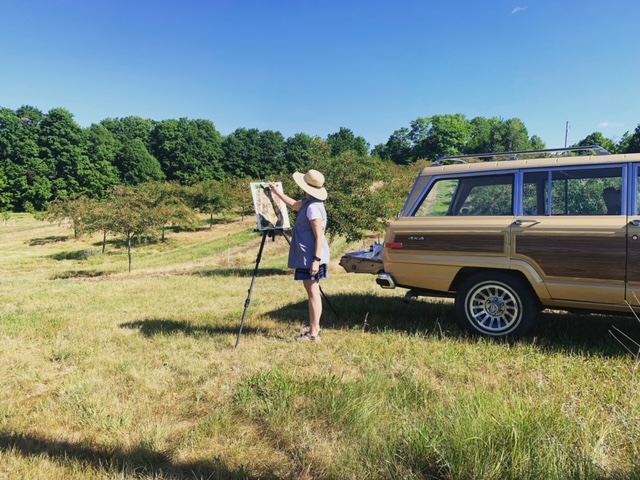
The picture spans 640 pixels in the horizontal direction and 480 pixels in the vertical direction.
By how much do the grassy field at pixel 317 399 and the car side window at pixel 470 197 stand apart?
1481 millimetres

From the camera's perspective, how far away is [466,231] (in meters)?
4.81

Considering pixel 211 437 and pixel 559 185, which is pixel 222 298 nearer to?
pixel 211 437

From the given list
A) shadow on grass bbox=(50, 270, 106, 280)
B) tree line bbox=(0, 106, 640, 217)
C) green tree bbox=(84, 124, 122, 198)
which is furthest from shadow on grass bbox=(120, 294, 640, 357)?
green tree bbox=(84, 124, 122, 198)

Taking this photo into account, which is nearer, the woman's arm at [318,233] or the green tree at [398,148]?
the woman's arm at [318,233]

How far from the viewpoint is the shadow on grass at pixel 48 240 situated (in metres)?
38.7

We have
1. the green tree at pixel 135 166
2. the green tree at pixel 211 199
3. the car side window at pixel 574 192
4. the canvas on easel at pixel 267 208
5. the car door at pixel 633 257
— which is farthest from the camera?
the green tree at pixel 135 166

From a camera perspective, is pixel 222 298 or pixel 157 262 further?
pixel 157 262

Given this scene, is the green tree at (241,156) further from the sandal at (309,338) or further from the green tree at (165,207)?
the sandal at (309,338)

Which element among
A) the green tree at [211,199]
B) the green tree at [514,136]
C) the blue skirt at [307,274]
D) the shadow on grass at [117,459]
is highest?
the green tree at [514,136]

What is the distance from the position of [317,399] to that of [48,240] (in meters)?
44.9

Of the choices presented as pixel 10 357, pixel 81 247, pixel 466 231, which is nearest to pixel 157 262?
pixel 81 247

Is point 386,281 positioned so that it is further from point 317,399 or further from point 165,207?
point 165,207

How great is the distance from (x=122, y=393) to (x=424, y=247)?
359 cm

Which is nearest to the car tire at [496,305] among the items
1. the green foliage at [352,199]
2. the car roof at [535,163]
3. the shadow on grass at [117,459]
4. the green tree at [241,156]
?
the car roof at [535,163]
